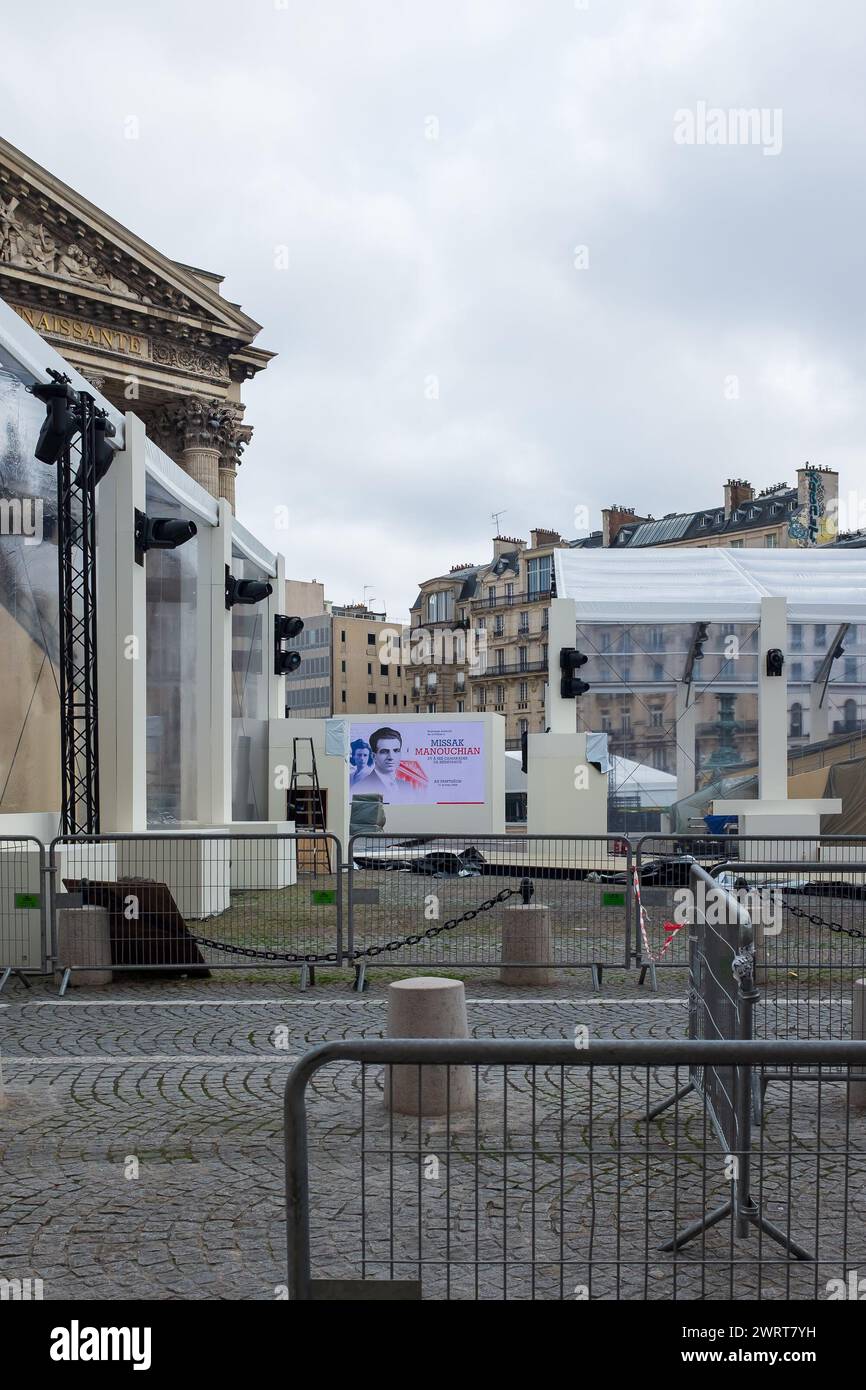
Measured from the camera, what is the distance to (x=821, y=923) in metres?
11.3

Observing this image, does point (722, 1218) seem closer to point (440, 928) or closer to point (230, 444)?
point (440, 928)

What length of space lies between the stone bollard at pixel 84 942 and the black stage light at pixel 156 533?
5.66 m

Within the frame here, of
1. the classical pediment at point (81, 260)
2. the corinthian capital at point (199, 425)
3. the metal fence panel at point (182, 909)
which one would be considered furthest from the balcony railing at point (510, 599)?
the metal fence panel at point (182, 909)

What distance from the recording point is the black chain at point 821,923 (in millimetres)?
10837

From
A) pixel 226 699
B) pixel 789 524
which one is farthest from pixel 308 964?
pixel 789 524

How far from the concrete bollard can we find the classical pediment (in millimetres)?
34623

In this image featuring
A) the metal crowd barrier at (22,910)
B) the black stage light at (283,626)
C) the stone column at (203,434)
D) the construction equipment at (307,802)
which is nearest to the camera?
the metal crowd barrier at (22,910)

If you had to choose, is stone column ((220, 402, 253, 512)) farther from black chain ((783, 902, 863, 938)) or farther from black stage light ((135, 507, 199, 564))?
black chain ((783, 902, 863, 938))

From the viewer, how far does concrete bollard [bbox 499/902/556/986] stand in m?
11.3

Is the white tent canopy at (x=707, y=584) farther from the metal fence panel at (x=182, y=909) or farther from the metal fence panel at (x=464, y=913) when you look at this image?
the metal fence panel at (x=464, y=913)

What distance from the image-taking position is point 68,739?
14484 mm

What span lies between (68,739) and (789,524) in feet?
278

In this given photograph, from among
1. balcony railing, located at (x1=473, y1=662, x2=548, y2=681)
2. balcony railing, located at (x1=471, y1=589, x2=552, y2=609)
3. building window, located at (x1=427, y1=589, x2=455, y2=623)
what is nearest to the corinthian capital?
balcony railing, located at (x1=471, y1=589, x2=552, y2=609)

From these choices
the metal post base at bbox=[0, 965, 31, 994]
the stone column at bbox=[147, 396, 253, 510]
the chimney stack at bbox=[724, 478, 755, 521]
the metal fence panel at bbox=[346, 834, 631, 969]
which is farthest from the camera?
the chimney stack at bbox=[724, 478, 755, 521]
